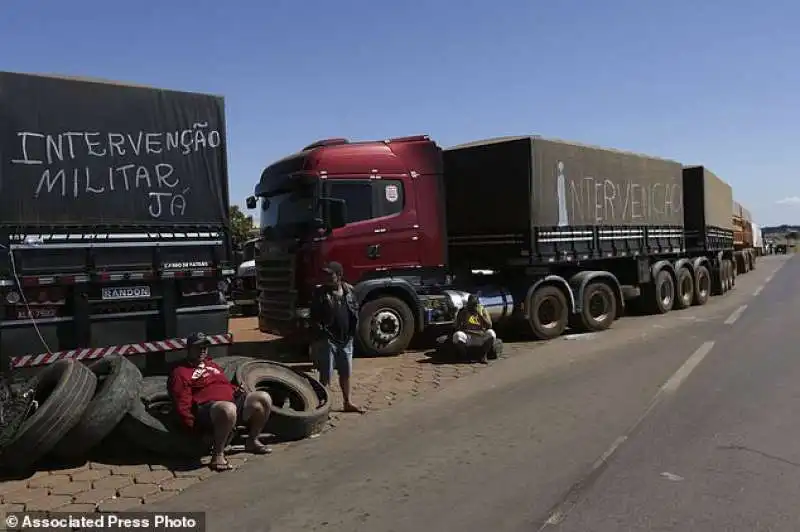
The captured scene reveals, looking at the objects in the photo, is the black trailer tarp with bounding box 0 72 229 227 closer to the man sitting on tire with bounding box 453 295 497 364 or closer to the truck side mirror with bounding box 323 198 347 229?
the truck side mirror with bounding box 323 198 347 229

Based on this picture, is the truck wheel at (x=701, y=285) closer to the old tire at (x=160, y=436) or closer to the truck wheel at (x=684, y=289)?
the truck wheel at (x=684, y=289)

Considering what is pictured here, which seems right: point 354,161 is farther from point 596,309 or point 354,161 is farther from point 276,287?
point 596,309

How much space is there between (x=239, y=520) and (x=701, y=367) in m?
7.30

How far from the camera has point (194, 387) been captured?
233 inches

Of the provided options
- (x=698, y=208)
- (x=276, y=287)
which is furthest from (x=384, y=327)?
(x=698, y=208)

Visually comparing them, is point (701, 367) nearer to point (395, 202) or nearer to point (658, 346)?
point (658, 346)

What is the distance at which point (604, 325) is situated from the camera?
14.8 m

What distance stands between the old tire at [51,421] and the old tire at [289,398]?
4.65 feet

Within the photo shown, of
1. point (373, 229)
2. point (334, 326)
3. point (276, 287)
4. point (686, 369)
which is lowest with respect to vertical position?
point (686, 369)

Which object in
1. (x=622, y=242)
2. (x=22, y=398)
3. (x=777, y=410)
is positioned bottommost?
(x=777, y=410)

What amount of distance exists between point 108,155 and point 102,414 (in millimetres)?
3197

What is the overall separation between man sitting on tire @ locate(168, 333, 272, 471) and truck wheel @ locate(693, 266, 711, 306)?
1666cm

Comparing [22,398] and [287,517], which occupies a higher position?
[22,398]

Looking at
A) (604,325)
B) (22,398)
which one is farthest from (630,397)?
(604,325)
